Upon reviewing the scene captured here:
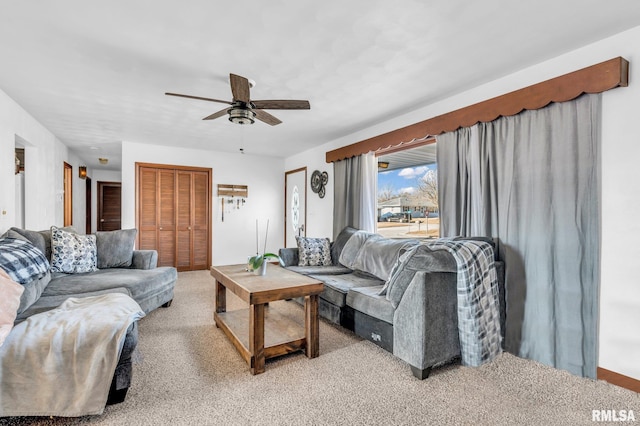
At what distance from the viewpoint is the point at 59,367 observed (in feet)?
5.52

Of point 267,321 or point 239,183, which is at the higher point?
point 239,183

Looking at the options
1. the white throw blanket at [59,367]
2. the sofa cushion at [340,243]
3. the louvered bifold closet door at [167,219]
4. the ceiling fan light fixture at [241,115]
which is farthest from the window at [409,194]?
the louvered bifold closet door at [167,219]

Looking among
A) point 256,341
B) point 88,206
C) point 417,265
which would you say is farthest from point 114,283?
point 88,206

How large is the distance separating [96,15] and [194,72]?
A: 31.7 inches

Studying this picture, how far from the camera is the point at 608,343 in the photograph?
2.14 metres

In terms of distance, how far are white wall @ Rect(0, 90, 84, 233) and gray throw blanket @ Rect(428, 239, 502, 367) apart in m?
4.15

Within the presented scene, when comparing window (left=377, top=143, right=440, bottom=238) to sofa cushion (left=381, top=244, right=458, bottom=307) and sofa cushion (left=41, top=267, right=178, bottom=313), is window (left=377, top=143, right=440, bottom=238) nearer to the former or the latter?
sofa cushion (left=381, top=244, right=458, bottom=307)

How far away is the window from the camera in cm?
375

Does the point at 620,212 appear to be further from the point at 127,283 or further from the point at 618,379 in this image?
the point at 127,283

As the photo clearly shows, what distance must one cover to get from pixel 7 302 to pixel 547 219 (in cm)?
373

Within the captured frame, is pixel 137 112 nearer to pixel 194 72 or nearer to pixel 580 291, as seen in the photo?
pixel 194 72

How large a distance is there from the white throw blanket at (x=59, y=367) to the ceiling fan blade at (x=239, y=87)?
1.70m

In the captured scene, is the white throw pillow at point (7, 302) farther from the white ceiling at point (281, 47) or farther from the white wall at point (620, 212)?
the white wall at point (620, 212)

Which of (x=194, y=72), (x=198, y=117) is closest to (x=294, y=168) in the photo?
(x=198, y=117)
